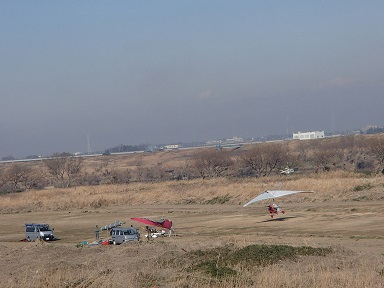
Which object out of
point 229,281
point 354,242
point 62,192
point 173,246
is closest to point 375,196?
point 354,242

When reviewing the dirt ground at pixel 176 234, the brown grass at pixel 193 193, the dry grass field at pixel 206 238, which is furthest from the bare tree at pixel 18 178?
the dirt ground at pixel 176 234

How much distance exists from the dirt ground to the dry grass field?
2.6 inches

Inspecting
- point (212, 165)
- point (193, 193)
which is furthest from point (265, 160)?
point (193, 193)

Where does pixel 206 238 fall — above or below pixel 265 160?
below

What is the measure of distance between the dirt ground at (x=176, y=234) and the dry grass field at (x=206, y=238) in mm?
67

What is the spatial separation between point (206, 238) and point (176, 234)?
5.25 metres

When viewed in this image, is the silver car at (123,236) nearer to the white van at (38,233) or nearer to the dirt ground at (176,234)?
the dirt ground at (176,234)

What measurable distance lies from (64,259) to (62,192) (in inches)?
2452

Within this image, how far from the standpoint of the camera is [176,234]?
1662 inches

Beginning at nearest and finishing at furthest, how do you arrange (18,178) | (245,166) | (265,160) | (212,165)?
(265,160), (212,165), (245,166), (18,178)

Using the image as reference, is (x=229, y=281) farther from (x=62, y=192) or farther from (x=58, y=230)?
(x=62, y=192)

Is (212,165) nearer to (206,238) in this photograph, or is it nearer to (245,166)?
(245,166)

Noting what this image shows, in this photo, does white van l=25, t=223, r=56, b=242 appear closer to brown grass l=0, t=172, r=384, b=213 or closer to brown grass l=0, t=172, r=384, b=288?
brown grass l=0, t=172, r=384, b=288

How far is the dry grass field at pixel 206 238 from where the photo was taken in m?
19.9
